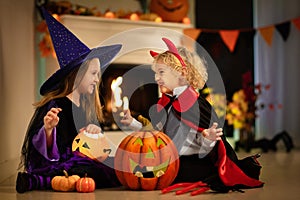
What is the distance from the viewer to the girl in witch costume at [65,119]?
200 cm

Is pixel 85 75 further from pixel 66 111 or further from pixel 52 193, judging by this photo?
pixel 52 193

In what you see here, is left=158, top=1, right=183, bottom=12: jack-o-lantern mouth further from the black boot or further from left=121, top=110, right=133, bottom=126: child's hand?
left=121, top=110, right=133, bottom=126: child's hand

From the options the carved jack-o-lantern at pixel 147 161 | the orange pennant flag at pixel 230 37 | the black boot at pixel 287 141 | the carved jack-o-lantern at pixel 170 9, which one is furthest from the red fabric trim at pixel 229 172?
the orange pennant flag at pixel 230 37

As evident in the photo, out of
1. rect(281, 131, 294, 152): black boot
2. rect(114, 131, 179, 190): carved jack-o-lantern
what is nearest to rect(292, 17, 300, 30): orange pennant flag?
rect(281, 131, 294, 152): black boot

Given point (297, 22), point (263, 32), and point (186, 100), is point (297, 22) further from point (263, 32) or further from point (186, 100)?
point (186, 100)

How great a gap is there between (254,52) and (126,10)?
4.05ft

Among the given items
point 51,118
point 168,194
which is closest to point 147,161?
point 168,194

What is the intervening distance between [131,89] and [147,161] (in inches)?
76.3

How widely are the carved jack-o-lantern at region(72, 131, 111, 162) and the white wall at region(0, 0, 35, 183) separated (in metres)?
0.49

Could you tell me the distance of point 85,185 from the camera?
195cm

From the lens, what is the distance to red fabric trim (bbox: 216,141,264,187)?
1.96 metres

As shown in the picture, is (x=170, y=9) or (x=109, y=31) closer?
(x=109, y=31)

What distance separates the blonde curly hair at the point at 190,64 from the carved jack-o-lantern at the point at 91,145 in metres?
0.42

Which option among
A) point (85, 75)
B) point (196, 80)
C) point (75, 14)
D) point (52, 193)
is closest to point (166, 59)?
point (196, 80)
